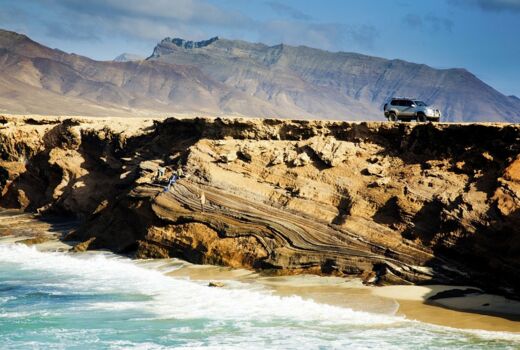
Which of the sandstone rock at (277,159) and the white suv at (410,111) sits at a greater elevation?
the white suv at (410,111)

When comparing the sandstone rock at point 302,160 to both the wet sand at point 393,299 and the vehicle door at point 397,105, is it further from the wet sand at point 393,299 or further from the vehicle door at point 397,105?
the vehicle door at point 397,105

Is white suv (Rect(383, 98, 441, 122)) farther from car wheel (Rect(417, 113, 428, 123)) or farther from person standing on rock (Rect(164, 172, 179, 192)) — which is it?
person standing on rock (Rect(164, 172, 179, 192))

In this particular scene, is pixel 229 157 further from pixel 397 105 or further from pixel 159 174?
pixel 397 105

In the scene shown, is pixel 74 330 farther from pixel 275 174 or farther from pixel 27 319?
pixel 275 174

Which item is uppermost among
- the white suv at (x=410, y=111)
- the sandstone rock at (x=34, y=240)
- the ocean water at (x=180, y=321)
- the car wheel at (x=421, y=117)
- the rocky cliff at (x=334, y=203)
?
the white suv at (x=410, y=111)

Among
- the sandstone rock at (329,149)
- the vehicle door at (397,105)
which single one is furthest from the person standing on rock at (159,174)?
the vehicle door at (397,105)

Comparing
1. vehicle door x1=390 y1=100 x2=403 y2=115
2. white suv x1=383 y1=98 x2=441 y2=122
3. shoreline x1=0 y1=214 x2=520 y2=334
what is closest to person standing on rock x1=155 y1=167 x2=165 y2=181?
shoreline x1=0 y1=214 x2=520 y2=334

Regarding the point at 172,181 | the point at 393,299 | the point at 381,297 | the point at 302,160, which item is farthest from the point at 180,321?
the point at 302,160
